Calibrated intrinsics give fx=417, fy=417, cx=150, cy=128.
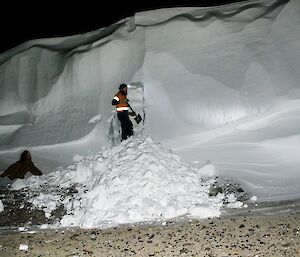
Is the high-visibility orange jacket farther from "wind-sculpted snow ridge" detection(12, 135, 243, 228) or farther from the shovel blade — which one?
"wind-sculpted snow ridge" detection(12, 135, 243, 228)

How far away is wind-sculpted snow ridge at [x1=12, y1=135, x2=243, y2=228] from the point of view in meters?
5.33

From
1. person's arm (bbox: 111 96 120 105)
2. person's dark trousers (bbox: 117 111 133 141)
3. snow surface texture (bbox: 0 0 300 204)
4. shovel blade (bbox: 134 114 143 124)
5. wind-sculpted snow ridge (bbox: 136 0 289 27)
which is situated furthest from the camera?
wind-sculpted snow ridge (bbox: 136 0 289 27)

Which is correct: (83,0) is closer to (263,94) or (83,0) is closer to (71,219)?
(263,94)

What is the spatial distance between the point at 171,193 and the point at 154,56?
3638 millimetres

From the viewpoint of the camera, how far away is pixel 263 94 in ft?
24.6

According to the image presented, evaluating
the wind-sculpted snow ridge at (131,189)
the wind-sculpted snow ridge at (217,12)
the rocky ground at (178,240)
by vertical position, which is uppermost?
the wind-sculpted snow ridge at (217,12)

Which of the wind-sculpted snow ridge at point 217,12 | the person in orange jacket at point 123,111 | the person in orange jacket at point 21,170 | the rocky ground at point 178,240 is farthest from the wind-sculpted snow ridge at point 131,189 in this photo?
the wind-sculpted snow ridge at point 217,12

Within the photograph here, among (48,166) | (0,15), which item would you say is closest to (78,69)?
(48,166)

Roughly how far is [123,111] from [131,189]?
6.38ft

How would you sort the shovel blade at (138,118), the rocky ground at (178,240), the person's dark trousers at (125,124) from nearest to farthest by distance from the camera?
the rocky ground at (178,240) < the person's dark trousers at (125,124) < the shovel blade at (138,118)

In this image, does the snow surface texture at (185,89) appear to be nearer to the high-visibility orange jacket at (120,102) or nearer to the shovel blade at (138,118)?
the shovel blade at (138,118)

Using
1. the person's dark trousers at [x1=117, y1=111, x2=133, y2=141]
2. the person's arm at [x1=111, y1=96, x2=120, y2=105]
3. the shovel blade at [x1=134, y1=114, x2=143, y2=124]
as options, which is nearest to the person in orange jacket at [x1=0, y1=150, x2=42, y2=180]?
the person's dark trousers at [x1=117, y1=111, x2=133, y2=141]

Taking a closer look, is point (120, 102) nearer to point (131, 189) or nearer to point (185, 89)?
point (185, 89)

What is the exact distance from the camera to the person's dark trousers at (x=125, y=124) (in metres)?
7.25
